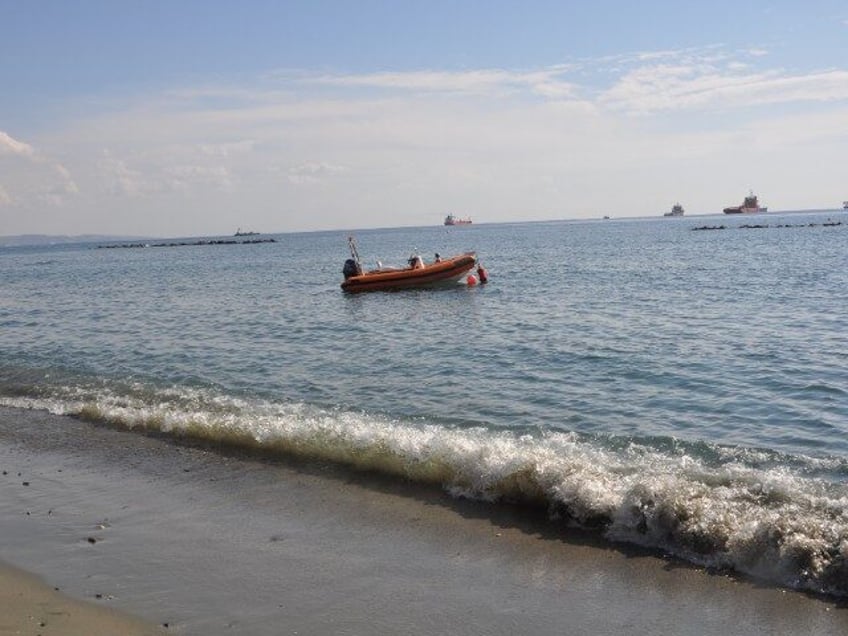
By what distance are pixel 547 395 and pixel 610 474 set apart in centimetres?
459

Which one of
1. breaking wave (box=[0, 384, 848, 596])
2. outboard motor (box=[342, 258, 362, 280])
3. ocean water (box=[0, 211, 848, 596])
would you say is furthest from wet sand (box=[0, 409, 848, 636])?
outboard motor (box=[342, 258, 362, 280])

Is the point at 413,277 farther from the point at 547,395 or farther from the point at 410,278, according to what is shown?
the point at 547,395

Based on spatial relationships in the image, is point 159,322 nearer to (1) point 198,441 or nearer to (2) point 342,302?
(2) point 342,302

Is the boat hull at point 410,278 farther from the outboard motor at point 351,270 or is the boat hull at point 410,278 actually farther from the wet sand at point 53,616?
the wet sand at point 53,616

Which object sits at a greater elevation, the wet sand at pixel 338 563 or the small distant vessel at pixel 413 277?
the small distant vessel at pixel 413 277

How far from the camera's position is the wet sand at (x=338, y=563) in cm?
541

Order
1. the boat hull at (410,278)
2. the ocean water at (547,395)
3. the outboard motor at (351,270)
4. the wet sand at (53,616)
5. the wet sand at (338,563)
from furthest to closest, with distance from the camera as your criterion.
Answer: the outboard motor at (351,270)
the boat hull at (410,278)
the ocean water at (547,395)
the wet sand at (338,563)
the wet sand at (53,616)

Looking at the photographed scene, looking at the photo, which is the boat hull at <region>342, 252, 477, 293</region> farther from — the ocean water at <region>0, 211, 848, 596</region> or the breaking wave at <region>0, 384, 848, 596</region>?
the breaking wave at <region>0, 384, 848, 596</region>

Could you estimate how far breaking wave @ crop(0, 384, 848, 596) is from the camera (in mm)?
6273

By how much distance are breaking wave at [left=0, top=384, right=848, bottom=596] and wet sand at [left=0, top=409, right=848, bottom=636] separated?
27cm

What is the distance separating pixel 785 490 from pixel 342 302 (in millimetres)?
23917

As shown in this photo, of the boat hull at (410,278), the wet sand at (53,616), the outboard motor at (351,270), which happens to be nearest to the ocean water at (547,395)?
the boat hull at (410,278)

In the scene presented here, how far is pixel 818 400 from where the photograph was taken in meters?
11.5

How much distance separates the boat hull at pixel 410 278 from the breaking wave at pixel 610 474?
64.6 ft
